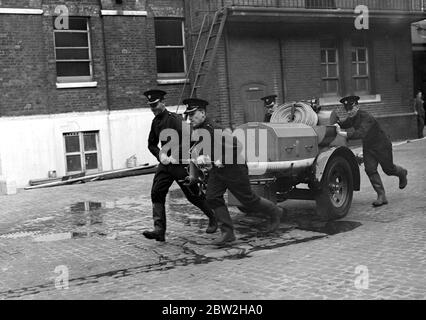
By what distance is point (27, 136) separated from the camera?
1433 cm

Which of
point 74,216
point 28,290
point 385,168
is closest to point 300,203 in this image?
point 385,168

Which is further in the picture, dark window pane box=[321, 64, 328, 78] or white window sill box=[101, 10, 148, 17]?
dark window pane box=[321, 64, 328, 78]

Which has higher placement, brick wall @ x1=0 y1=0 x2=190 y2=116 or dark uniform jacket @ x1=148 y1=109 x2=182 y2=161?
brick wall @ x1=0 y1=0 x2=190 y2=116

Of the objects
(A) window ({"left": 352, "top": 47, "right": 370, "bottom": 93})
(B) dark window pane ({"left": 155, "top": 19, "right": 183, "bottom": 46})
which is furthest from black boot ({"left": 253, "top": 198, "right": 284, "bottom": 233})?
(A) window ({"left": 352, "top": 47, "right": 370, "bottom": 93})

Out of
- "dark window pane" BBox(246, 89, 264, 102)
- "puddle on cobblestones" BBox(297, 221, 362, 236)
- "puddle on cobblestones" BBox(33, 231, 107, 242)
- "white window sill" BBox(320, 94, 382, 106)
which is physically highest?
"dark window pane" BBox(246, 89, 264, 102)

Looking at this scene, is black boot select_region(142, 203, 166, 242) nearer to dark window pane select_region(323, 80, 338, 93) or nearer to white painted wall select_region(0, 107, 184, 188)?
white painted wall select_region(0, 107, 184, 188)

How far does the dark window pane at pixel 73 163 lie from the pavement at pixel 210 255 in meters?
4.94

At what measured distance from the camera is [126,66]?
51.8ft

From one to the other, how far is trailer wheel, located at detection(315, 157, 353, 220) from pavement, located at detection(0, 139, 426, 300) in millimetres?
158

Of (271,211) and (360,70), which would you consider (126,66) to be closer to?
(360,70)

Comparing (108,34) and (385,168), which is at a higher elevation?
(108,34)

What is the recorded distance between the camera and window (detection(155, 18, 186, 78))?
1652 centimetres

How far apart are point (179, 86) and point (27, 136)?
4.80 meters

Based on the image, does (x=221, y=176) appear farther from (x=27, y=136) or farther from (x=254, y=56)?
(x=254, y=56)
